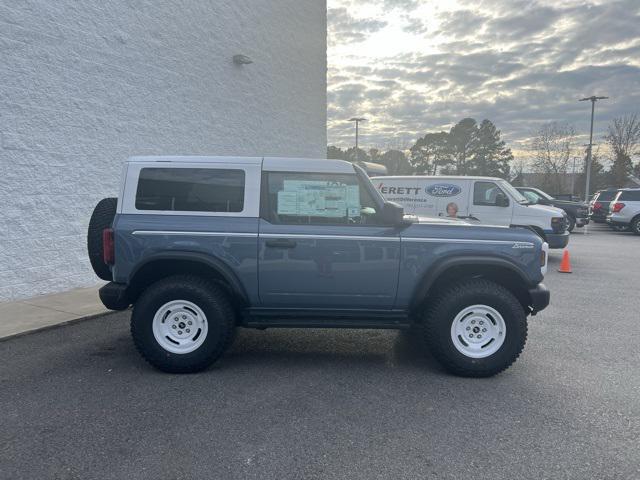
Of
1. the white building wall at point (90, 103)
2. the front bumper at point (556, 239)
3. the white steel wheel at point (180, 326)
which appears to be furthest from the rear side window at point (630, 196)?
the white steel wheel at point (180, 326)

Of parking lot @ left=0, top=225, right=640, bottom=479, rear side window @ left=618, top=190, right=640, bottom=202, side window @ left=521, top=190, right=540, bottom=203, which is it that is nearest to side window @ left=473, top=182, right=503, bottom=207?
side window @ left=521, top=190, right=540, bottom=203

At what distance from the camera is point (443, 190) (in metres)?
10.4

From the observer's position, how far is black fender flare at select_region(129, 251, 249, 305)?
148 inches

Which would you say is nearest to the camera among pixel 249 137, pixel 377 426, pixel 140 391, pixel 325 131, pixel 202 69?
pixel 377 426

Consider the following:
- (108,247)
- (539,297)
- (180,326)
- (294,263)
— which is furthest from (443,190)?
(108,247)

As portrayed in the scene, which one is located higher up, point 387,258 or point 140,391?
point 387,258

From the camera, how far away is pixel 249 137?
10195 mm

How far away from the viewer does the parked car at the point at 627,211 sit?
15.8 m

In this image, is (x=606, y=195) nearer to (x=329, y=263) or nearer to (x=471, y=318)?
(x=471, y=318)

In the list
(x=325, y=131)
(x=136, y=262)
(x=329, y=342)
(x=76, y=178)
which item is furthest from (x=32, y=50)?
(x=325, y=131)

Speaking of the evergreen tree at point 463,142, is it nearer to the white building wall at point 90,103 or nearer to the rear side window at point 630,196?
the rear side window at point 630,196

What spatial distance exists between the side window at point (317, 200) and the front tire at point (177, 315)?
94cm

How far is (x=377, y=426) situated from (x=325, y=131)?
36.9 feet

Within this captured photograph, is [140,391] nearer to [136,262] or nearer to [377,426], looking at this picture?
[136,262]
